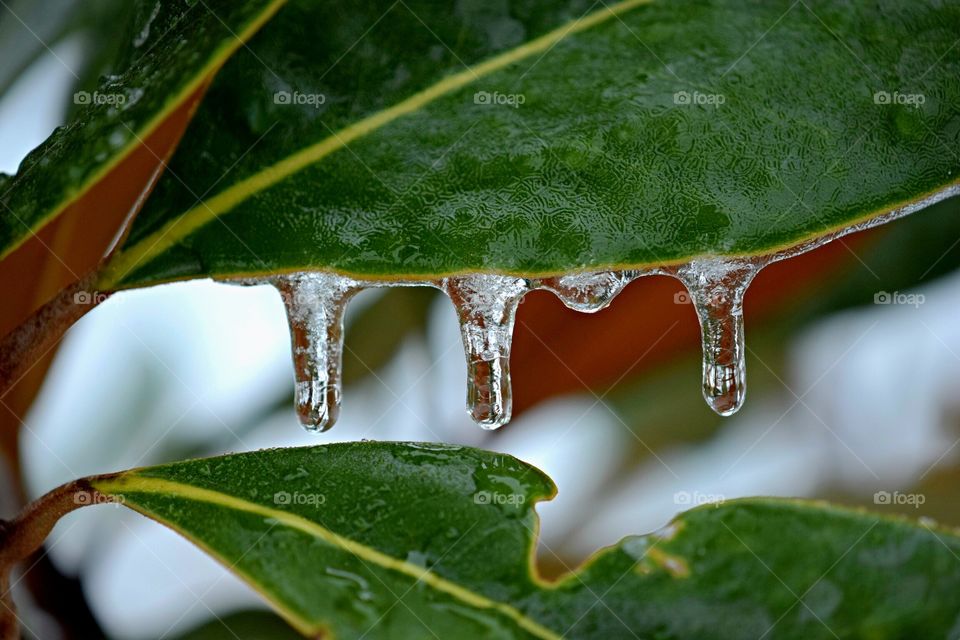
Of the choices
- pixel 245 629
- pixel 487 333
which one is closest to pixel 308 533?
pixel 487 333

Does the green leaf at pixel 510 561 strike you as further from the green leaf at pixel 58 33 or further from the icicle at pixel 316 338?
the green leaf at pixel 58 33

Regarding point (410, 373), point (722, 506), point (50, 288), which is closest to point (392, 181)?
point (722, 506)

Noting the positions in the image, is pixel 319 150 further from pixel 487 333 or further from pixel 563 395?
pixel 563 395

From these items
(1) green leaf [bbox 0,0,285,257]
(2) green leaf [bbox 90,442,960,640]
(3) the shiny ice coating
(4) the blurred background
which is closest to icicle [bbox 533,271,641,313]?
(3) the shiny ice coating

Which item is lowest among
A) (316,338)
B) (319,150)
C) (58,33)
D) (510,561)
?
(510,561)

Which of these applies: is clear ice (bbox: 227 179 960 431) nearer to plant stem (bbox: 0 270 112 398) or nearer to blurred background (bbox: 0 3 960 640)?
plant stem (bbox: 0 270 112 398)

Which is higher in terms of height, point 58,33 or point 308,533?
point 58,33

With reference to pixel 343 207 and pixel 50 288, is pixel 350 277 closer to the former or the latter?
pixel 343 207
